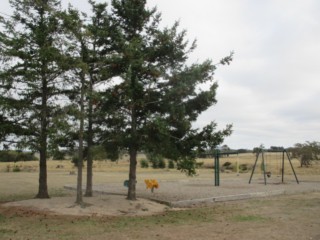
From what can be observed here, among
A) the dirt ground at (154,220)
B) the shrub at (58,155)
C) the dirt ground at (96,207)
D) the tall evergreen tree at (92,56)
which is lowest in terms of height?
the dirt ground at (154,220)

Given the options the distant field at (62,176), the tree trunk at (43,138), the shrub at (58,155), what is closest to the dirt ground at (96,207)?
the tree trunk at (43,138)

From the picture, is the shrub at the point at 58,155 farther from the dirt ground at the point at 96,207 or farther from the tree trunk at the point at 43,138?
the dirt ground at the point at 96,207

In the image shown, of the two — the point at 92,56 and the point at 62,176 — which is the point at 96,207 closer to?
the point at 92,56

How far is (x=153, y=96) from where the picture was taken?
669 inches

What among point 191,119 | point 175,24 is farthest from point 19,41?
point 191,119

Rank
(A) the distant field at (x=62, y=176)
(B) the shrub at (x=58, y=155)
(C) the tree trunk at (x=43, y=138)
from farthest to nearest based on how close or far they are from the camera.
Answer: (A) the distant field at (x=62, y=176) < (C) the tree trunk at (x=43, y=138) < (B) the shrub at (x=58, y=155)

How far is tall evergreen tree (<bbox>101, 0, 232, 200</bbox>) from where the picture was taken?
16.1m

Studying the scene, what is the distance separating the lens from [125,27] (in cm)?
1788

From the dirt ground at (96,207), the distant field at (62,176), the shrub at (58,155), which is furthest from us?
the distant field at (62,176)

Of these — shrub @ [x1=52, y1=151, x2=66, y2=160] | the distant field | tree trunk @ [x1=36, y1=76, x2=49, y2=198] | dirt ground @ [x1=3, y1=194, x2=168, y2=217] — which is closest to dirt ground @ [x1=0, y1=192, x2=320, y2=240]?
dirt ground @ [x1=3, y1=194, x2=168, y2=217]

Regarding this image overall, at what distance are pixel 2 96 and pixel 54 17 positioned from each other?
3507 millimetres

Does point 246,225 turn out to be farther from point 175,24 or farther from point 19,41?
point 19,41

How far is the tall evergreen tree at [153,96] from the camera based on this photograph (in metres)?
16.1

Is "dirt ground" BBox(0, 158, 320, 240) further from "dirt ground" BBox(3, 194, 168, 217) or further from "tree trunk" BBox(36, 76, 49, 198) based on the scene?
"tree trunk" BBox(36, 76, 49, 198)
